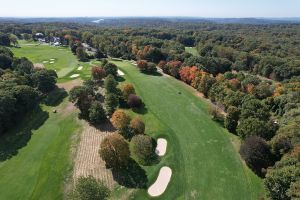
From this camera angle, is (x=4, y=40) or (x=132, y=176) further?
(x=4, y=40)

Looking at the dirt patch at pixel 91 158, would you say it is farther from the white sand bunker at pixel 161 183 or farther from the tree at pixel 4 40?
the tree at pixel 4 40

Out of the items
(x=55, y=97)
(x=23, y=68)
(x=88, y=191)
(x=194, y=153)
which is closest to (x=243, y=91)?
(x=194, y=153)

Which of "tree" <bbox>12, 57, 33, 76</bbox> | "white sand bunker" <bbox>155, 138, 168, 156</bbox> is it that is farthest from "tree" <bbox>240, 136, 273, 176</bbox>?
"tree" <bbox>12, 57, 33, 76</bbox>

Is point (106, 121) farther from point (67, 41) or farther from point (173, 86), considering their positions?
point (67, 41)

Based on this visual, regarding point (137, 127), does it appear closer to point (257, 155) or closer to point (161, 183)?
point (161, 183)

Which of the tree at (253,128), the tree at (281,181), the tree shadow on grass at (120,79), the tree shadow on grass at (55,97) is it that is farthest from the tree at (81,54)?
the tree at (281,181)

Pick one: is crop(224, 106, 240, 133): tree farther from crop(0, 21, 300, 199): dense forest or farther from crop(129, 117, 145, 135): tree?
crop(129, 117, 145, 135): tree
